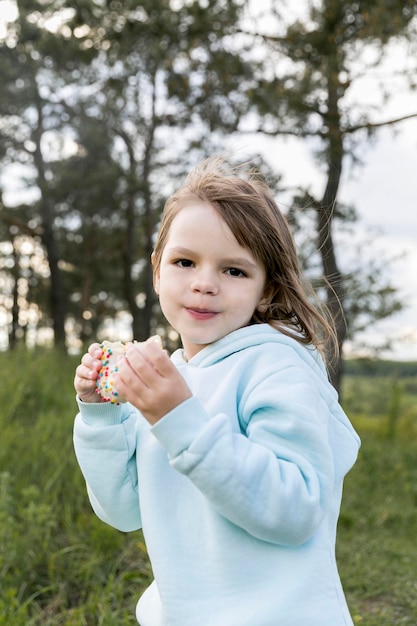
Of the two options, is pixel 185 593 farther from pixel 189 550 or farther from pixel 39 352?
pixel 39 352

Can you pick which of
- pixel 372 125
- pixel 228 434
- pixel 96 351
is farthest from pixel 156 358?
pixel 372 125

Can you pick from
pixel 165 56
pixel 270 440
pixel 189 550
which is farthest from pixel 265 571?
pixel 165 56

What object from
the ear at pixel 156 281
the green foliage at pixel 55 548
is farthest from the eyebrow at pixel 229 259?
the green foliage at pixel 55 548

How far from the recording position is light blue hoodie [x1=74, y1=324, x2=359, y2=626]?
1315 millimetres

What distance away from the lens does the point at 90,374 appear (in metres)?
1.62

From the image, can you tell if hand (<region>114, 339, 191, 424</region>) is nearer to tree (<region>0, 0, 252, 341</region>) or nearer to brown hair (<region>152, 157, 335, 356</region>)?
brown hair (<region>152, 157, 335, 356</region>)

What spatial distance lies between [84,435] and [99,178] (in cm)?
1635

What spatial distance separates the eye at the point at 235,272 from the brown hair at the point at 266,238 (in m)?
0.05

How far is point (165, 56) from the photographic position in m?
8.42

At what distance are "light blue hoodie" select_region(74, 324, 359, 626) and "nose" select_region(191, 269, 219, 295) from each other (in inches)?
4.5

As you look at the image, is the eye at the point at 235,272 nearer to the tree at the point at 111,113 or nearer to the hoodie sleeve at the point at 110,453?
the hoodie sleeve at the point at 110,453

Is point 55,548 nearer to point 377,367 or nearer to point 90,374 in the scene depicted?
point 90,374

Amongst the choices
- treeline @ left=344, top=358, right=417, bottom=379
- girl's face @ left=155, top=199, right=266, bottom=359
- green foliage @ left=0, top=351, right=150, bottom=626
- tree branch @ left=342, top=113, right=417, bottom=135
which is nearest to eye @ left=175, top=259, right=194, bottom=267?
girl's face @ left=155, top=199, right=266, bottom=359

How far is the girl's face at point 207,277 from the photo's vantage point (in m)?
1.57
